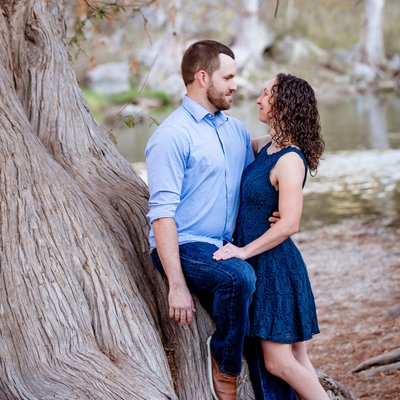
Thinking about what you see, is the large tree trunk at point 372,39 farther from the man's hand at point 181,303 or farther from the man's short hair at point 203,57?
the man's hand at point 181,303

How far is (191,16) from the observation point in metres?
40.1

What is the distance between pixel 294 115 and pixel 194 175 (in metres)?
0.51

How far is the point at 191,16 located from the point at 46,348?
3770cm

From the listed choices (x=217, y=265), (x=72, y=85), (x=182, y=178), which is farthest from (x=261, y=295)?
(x=72, y=85)

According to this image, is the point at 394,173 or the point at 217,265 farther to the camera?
the point at 394,173

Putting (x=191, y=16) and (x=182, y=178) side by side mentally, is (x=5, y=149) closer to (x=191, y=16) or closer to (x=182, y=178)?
(x=182, y=178)

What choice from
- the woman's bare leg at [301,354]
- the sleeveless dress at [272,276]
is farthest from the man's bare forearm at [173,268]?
the woman's bare leg at [301,354]

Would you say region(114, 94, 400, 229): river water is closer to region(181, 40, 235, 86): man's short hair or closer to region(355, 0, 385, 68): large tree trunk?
region(181, 40, 235, 86): man's short hair

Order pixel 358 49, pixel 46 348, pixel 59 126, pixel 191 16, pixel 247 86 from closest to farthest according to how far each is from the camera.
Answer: pixel 46 348 → pixel 59 126 → pixel 247 86 → pixel 358 49 → pixel 191 16

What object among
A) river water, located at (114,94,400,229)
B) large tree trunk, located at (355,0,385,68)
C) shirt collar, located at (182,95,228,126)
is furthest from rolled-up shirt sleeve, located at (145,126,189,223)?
large tree trunk, located at (355,0,385,68)

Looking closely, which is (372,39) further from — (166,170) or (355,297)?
(166,170)

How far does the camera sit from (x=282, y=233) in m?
3.68

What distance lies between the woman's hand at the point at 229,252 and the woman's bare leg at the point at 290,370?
410 mm

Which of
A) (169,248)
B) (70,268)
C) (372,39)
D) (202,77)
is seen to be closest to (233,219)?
(169,248)
